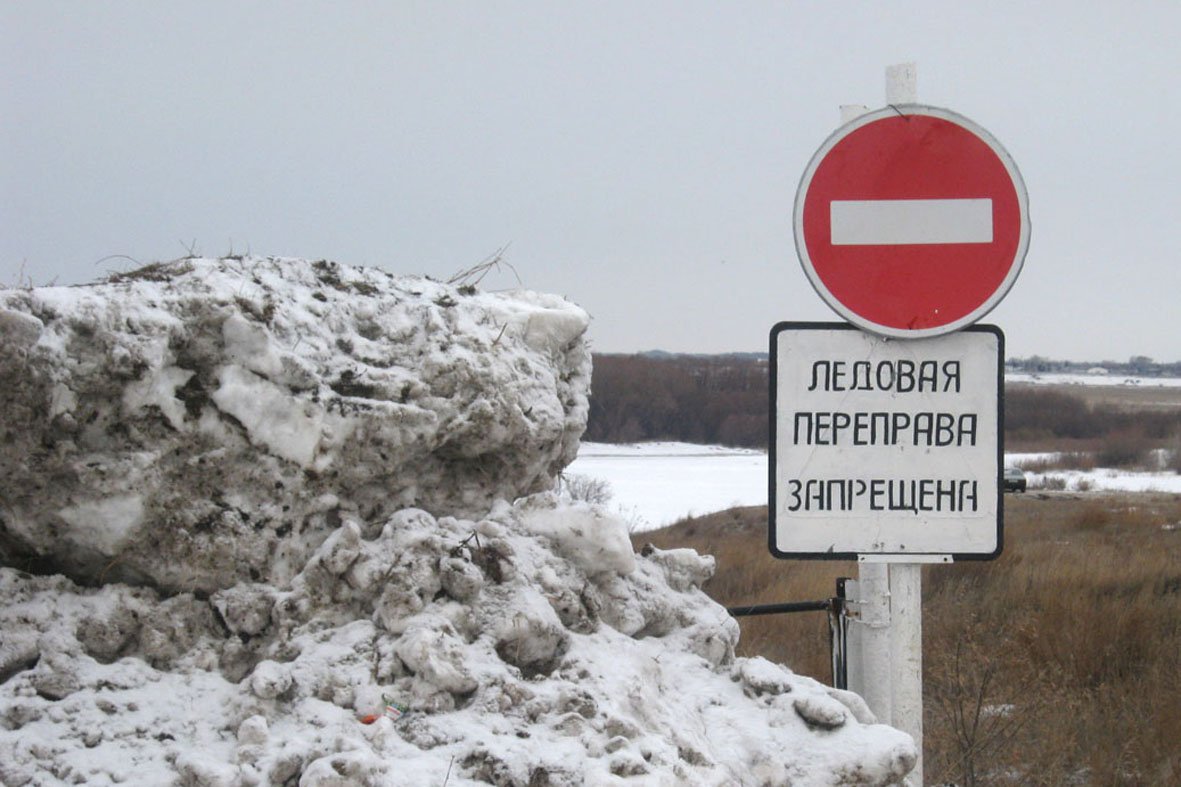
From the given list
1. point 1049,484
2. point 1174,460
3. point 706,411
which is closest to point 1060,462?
point 1174,460

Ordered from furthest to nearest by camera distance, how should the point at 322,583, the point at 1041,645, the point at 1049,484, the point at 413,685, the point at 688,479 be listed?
the point at 688,479 < the point at 1049,484 < the point at 1041,645 < the point at 322,583 < the point at 413,685

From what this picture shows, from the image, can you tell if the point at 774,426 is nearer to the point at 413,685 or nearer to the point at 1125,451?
the point at 413,685

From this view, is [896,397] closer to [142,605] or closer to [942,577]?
[142,605]

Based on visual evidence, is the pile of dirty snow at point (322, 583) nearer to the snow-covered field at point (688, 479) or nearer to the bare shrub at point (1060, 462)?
the snow-covered field at point (688, 479)

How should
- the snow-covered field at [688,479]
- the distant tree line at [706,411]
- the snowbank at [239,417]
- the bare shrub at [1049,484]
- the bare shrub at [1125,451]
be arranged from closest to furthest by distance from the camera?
the snowbank at [239,417] < the snow-covered field at [688,479] < the bare shrub at [1049,484] < the bare shrub at [1125,451] < the distant tree line at [706,411]

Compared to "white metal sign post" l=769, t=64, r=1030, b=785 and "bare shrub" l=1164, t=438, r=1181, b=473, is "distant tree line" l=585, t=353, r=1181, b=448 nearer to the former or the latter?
"bare shrub" l=1164, t=438, r=1181, b=473

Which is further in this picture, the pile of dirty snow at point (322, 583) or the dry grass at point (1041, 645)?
the dry grass at point (1041, 645)

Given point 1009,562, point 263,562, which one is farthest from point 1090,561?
point 263,562

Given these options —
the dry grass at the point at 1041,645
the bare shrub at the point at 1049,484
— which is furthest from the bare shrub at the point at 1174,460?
the dry grass at the point at 1041,645

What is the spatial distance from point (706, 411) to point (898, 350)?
136 feet

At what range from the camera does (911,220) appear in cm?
258

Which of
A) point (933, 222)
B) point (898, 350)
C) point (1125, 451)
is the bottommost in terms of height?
point (1125, 451)

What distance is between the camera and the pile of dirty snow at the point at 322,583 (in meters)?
2.19

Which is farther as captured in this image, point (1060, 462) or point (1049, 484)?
point (1060, 462)
